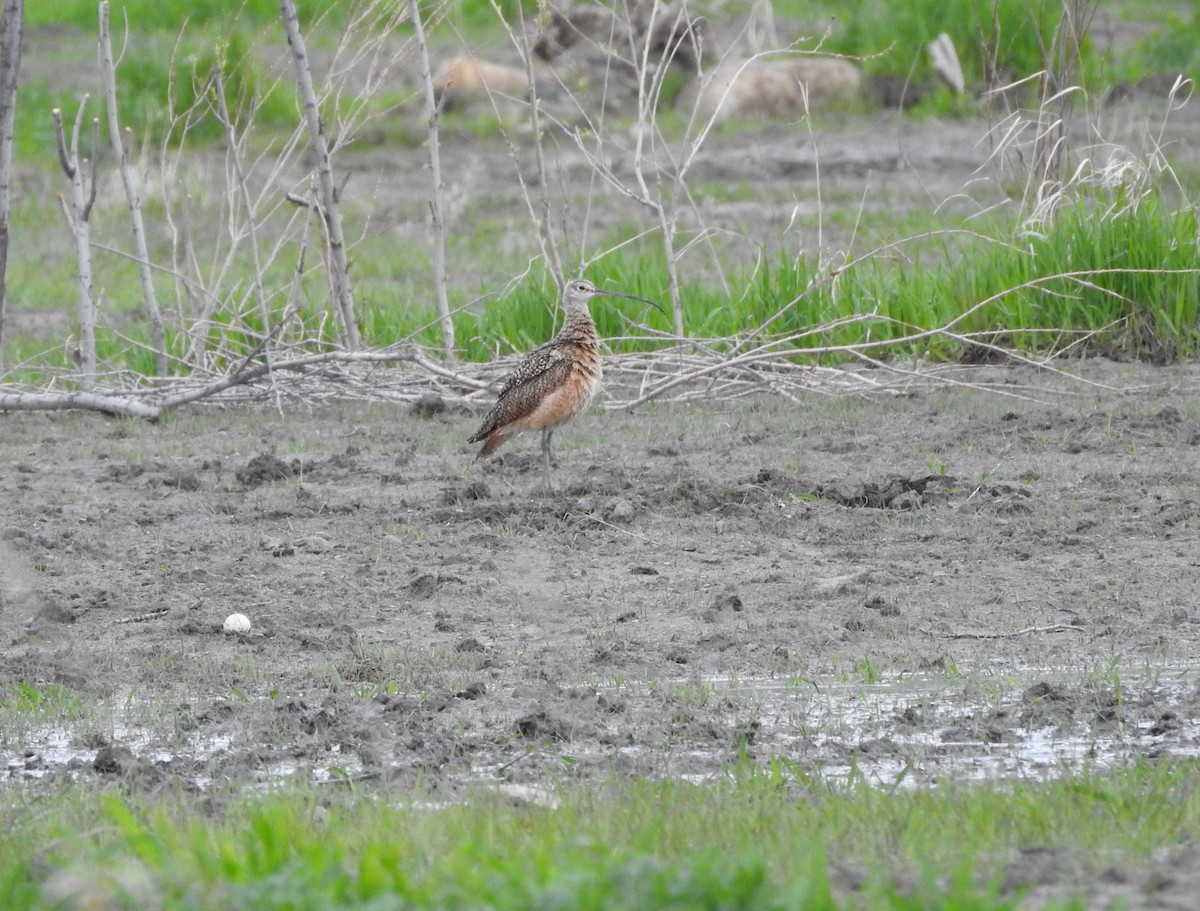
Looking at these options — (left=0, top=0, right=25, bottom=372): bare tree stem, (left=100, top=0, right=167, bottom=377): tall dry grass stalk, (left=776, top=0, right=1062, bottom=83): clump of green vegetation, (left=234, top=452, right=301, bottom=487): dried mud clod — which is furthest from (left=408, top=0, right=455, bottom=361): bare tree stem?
(left=776, top=0, right=1062, bottom=83): clump of green vegetation

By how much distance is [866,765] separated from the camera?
4.78 metres

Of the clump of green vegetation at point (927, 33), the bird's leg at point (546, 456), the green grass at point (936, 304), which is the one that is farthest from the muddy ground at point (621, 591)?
the clump of green vegetation at point (927, 33)

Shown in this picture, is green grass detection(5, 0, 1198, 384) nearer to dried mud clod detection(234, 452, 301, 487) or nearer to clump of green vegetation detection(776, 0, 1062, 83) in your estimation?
dried mud clod detection(234, 452, 301, 487)

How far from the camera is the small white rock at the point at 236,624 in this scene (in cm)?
617

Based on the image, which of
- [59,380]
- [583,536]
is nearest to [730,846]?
[583,536]

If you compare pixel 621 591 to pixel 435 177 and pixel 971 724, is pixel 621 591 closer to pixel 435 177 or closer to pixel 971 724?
pixel 971 724

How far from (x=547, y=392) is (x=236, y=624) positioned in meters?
2.48

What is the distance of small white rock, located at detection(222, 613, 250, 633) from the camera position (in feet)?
20.2

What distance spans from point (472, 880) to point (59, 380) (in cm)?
886

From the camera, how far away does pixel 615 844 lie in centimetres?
374

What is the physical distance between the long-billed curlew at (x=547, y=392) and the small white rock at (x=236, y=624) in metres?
2.14

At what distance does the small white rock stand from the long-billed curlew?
7.03 feet

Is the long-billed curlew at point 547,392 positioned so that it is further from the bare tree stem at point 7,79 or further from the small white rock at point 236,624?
the bare tree stem at point 7,79

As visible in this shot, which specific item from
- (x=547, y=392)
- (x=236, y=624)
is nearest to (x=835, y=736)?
(x=236, y=624)
